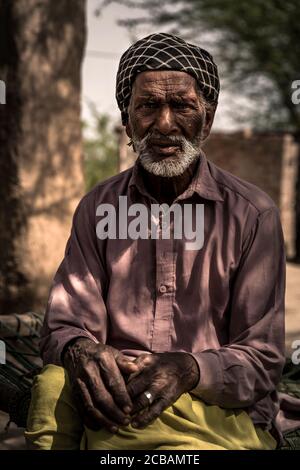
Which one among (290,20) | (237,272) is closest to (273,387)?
(237,272)

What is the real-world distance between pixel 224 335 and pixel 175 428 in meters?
0.43

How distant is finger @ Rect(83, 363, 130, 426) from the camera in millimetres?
2012

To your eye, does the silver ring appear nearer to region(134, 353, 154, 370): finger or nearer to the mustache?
region(134, 353, 154, 370): finger

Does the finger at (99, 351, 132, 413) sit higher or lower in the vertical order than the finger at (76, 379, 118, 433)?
higher

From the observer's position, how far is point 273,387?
2.32 meters

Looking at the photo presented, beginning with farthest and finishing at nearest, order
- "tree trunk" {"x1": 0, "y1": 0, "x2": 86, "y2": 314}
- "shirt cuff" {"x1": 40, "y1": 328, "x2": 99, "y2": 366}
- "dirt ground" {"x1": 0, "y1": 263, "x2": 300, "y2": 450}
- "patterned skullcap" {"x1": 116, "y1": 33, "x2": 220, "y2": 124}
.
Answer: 1. "tree trunk" {"x1": 0, "y1": 0, "x2": 86, "y2": 314}
2. "dirt ground" {"x1": 0, "y1": 263, "x2": 300, "y2": 450}
3. "patterned skullcap" {"x1": 116, "y1": 33, "x2": 220, "y2": 124}
4. "shirt cuff" {"x1": 40, "y1": 328, "x2": 99, "y2": 366}

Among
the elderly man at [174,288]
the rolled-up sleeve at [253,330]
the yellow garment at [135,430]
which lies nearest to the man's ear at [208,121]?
the elderly man at [174,288]

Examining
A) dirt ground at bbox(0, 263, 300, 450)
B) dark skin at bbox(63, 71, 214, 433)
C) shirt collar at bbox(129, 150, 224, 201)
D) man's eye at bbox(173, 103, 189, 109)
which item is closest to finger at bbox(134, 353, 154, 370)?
dark skin at bbox(63, 71, 214, 433)

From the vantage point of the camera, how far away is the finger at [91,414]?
202 centimetres

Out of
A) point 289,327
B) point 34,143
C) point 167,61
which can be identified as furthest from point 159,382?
point 289,327

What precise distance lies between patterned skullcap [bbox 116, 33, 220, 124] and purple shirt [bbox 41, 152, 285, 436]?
275 mm

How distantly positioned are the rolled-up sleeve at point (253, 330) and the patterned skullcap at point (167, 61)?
0.46 metres

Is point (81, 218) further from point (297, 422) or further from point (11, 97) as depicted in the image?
point (11, 97)

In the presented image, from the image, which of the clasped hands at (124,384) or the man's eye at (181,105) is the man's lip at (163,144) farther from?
the clasped hands at (124,384)
